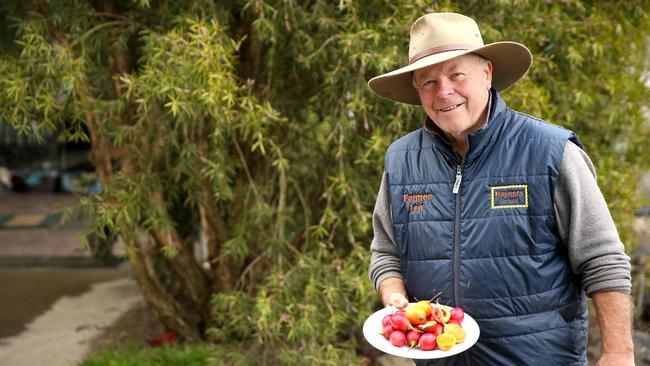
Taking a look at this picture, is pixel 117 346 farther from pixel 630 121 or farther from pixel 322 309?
pixel 630 121

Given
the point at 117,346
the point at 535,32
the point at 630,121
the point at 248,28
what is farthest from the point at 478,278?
the point at 117,346

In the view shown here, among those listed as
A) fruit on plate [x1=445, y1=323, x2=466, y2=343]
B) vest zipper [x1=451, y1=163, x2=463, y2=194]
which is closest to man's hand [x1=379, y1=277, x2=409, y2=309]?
fruit on plate [x1=445, y1=323, x2=466, y2=343]

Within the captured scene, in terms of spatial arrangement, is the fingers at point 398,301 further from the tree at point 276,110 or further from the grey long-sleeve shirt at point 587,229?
the tree at point 276,110

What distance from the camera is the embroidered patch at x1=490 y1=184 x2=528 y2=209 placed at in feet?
6.37

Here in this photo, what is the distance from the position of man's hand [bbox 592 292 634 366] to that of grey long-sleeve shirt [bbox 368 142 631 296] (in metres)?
0.03

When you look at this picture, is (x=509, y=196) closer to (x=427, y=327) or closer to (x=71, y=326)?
(x=427, y=327)

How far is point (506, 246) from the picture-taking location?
77.0 inches

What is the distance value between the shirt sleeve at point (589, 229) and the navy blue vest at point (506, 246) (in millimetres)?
34

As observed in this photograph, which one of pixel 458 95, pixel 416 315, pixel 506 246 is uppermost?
pixel 458 95

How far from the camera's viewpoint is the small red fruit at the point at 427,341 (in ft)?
6.37

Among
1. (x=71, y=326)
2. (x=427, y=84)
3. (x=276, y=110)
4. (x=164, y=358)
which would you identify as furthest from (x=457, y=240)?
(x=71, y=326)

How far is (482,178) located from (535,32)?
2.02m

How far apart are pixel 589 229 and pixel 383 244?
710mm

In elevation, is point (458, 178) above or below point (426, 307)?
above
